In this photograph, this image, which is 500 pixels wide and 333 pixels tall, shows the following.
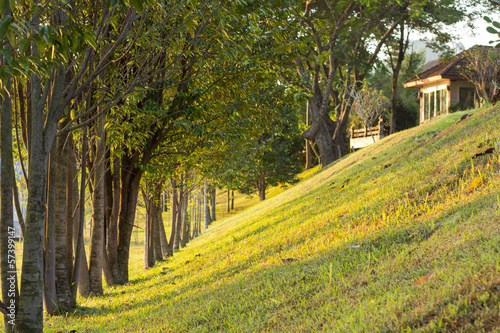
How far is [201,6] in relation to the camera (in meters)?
6.45

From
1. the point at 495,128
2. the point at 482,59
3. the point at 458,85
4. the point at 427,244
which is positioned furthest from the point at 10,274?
the point at 458,85

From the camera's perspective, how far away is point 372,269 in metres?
4.36

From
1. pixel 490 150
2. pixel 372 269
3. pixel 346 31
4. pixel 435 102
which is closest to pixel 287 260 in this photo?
pixel 372 269

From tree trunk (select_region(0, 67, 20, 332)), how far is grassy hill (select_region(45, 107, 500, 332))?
44.0 inches

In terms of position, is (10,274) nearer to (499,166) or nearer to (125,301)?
(125,301)

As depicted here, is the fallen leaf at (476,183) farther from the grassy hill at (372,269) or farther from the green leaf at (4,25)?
the green leaf at (4,25)

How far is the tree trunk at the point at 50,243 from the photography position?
6.79 m

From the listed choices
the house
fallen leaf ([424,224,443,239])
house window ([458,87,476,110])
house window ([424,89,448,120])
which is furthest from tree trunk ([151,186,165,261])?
house window ([458,87,476,110])

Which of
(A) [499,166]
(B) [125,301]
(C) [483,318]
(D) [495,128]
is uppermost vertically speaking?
(D) [495,128]

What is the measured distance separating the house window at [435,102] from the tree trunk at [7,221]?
27996mm

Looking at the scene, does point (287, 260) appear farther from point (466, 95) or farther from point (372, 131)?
point (372, 131)

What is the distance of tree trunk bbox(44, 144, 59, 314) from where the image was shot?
6793mm

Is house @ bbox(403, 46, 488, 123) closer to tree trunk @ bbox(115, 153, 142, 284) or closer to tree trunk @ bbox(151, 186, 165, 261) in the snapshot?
tree trunk @ bbox(151, 186, 165, 261)

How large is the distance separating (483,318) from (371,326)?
79 cm
